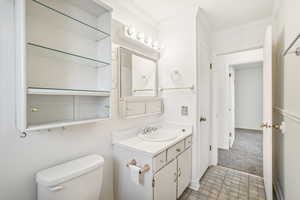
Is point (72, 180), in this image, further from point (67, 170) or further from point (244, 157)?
point (244, 157)

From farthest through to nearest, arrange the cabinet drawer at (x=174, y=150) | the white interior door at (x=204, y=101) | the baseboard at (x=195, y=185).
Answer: the white interior door at (x=204, y=101) → the baseboard at (x=195, y=185) → the cabinet drawer at (x=174, y=150)

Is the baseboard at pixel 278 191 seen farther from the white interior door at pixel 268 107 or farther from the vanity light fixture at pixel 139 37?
the vanity light fixture at pixel 139 37

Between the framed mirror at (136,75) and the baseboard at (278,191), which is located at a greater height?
the framed mirror at (136,75)

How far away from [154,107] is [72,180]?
1304 millimetres

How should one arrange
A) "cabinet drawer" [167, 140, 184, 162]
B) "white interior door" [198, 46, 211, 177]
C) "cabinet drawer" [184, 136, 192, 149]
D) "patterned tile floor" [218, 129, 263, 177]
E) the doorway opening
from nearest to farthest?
"cabinet drawer" [167, 140, 184, 162] → "cabinet drawer" [184, 136, 192, 149] → "white interior door" [198, 46, 211, 177] → "patterned tile floor" [218, 129, 263, 177] → the doorway opening

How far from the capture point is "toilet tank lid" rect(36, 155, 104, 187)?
90cm

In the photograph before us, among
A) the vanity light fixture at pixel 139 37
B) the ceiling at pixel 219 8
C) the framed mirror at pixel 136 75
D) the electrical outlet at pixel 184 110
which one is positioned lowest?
the electrical outlet at pixel 184 110

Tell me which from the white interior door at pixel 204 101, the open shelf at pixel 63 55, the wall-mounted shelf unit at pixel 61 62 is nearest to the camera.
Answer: the wall-mounted shelf unit at pixel 61 62

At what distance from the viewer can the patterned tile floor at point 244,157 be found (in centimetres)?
244

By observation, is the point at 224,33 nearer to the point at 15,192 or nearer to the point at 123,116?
the point at 123,116

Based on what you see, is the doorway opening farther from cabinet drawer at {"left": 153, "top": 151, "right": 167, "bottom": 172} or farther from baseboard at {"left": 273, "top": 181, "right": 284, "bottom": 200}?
cabinet drawer at {"left": 153, "top": 151, "right": 167, "bottom": 172}

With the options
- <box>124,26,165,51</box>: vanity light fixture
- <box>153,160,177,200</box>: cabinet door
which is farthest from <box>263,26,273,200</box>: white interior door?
<box>124,26,165,51</box>: vanity light fixture

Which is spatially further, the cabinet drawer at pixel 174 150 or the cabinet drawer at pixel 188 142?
the cabinet drawer at pixel 188 142

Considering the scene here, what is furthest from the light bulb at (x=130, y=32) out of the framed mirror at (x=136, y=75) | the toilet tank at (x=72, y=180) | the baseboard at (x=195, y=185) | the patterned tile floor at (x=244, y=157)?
the patterned tile floor at (x=244, y=157)
